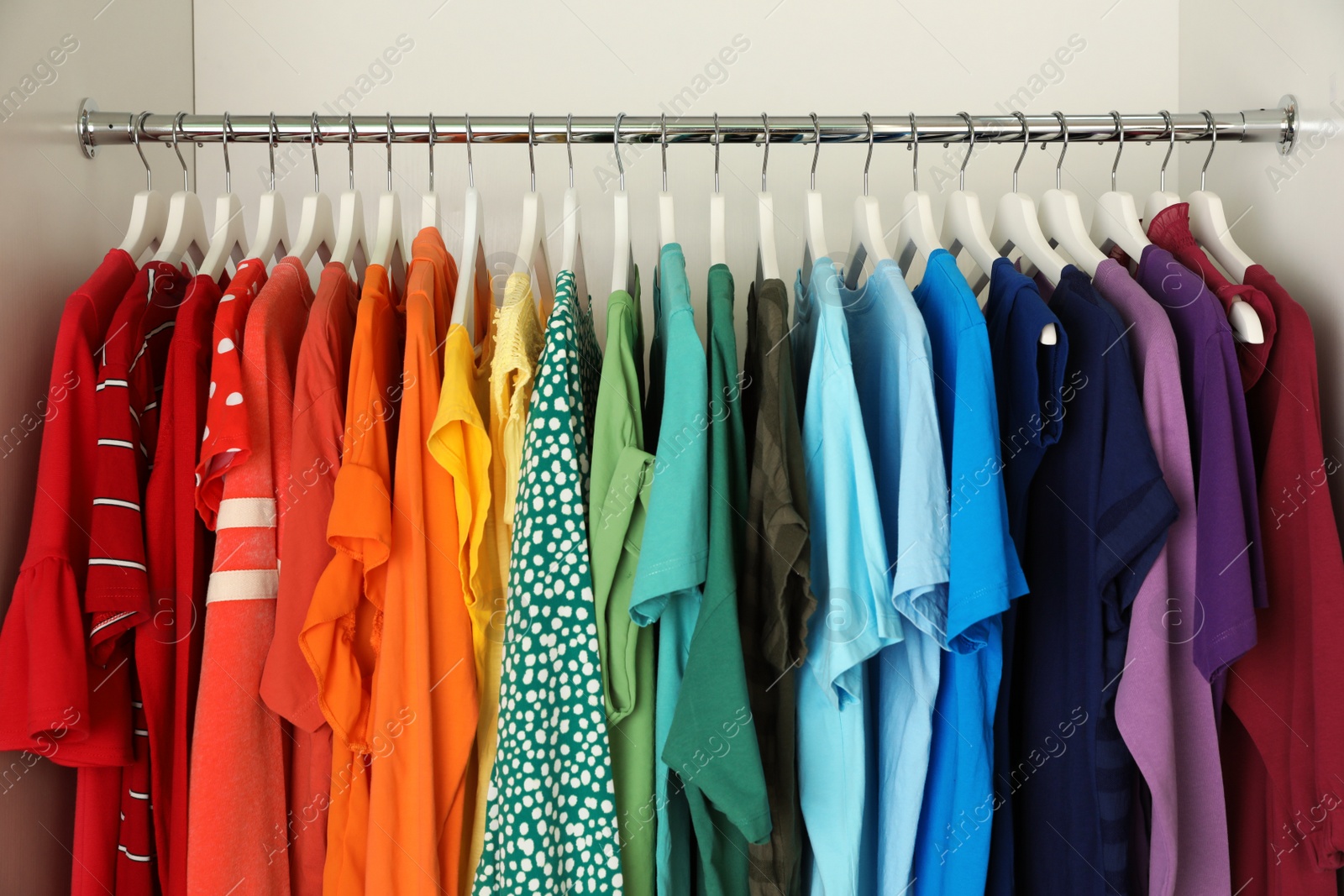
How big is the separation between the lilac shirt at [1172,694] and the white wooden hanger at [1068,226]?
0.16 metres

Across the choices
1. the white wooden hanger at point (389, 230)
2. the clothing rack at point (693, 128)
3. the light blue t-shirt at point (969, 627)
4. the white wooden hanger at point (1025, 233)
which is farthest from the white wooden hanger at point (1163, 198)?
the white wooden hanger at point (389, 230)

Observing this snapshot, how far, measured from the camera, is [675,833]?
1.07m

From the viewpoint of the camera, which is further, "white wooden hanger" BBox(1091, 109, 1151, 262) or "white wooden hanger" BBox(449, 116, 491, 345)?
"white wooden hanger" BBox(1091, 109, 1151, 262)

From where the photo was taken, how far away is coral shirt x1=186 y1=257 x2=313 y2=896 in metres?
1.04

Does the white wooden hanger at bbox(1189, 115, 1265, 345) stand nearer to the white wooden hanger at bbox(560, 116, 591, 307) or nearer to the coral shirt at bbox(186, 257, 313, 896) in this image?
the white wooden hanger at bbox(560, 116, 591, 307)

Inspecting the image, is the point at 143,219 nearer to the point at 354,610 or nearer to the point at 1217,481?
the point at 354,610

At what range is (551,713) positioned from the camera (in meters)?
1.02

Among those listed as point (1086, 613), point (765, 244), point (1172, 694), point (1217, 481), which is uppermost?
point (765, 244)

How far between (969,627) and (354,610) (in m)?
0.70

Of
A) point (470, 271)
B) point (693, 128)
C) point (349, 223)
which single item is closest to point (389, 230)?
point (349, 223)

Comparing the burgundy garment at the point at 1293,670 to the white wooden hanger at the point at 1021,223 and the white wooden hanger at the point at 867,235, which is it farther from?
the white wooden hanger at the point at 867,235

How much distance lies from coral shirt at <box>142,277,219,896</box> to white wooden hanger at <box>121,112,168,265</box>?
0.64ft

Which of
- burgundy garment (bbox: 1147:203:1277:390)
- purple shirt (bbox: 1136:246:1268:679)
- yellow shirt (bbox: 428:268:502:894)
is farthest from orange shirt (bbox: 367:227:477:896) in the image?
burgundy garment (bbox: 1147:203:1277:390)

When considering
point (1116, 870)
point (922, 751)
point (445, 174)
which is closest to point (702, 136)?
point (445, 174)
